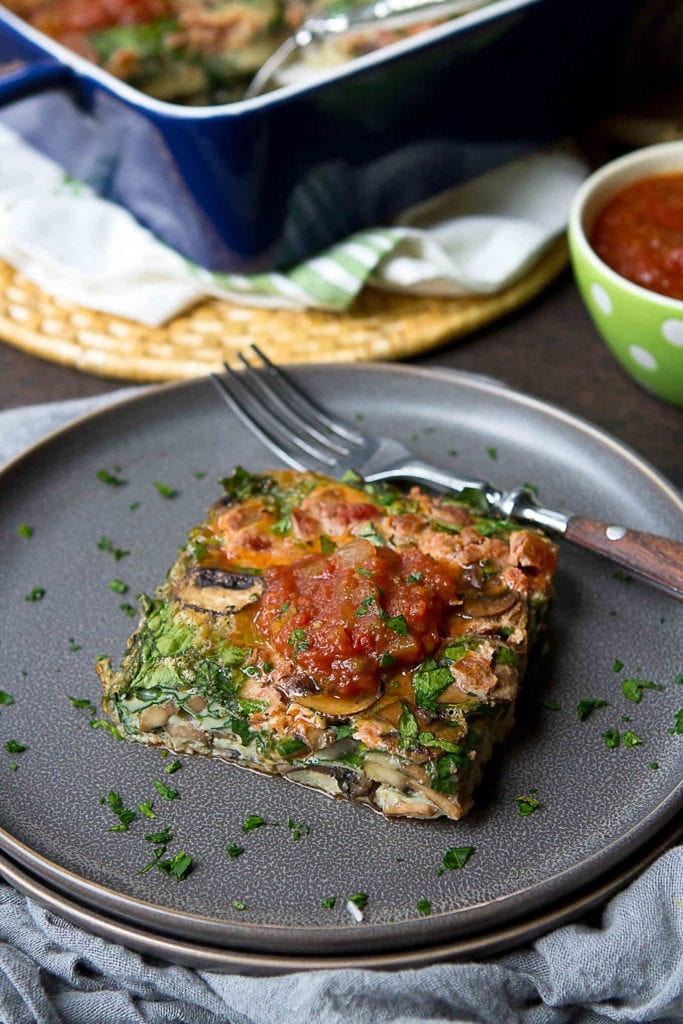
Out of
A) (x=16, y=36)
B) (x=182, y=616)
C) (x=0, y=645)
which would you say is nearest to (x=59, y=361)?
(x=16, y=36)

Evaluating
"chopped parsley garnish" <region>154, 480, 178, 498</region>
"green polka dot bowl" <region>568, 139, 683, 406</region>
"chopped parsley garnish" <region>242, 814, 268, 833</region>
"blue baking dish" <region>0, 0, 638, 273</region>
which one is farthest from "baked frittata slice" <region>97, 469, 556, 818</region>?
"blue baking dish" <region>0, 0, 638, 273</region>

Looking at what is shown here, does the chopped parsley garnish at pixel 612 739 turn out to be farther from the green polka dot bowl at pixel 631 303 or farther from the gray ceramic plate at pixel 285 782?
the green polka dot bowl at pixel 631 303

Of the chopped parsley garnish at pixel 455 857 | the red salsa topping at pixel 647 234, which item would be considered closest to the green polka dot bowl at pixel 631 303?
the red salsa topping at pixel 647 234

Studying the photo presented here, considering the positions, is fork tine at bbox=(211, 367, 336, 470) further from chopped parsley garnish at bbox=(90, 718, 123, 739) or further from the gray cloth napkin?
the gray cloth napkin

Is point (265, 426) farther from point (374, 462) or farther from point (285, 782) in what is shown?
point (285, 782)

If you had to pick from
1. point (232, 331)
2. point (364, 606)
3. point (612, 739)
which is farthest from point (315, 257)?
point (612, 739)

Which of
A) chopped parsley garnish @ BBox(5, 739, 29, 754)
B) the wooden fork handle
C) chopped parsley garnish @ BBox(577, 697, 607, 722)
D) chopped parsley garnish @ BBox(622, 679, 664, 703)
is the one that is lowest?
chopped parsley garnish @ BBox(622, 679, 664, 703)
